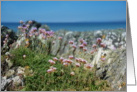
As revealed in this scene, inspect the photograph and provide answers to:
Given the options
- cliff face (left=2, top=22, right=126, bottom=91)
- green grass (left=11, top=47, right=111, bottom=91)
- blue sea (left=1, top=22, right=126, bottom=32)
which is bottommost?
green grass (left=11, top=47, right=111, bottom=91)

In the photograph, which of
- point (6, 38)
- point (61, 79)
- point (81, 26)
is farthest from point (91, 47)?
point (6, 38)

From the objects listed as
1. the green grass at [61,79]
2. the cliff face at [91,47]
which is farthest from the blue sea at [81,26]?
the green grass at [61,79]

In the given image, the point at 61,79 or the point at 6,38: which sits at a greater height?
the point at 6,38

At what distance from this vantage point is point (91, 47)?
23.6 ft

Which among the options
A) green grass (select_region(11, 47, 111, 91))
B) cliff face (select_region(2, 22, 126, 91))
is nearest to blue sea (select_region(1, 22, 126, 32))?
cliff face (select_region(2, 22, 126, 91))

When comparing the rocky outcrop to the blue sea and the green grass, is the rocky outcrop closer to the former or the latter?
the blue sea

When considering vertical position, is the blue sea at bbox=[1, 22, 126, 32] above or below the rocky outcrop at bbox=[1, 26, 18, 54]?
above

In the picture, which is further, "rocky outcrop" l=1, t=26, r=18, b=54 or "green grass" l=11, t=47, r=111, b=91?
"rocky outcrop" l=1, t=26, r=18, b=54

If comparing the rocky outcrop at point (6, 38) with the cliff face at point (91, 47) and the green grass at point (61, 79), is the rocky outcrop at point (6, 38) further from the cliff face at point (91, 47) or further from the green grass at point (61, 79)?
the green grass at point (61, 79)

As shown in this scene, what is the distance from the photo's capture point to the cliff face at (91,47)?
706cm

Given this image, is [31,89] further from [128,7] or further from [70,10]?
[128,7]

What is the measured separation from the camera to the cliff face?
23.2 ft

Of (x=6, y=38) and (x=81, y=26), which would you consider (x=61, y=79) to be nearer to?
(x=81, y=26)

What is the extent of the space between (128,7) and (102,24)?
1.76ft
